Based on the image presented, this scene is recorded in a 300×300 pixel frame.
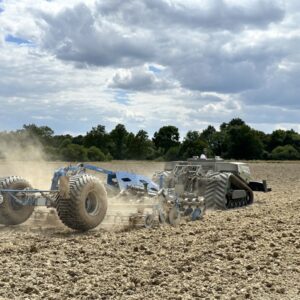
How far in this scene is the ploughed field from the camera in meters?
6.00

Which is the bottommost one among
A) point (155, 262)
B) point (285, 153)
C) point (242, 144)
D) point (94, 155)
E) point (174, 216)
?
point (155, 262)

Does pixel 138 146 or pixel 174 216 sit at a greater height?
pixel 138 146

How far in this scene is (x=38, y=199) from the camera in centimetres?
1026

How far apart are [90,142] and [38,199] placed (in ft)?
169

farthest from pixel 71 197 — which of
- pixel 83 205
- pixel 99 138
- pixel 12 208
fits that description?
pixel 99 138

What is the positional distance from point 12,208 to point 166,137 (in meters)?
71.0

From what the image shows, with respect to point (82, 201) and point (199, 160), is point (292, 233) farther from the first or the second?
point (199, 160)

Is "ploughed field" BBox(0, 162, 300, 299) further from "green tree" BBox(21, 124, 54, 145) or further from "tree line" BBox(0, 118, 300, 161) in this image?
"tree line" BBox(0, 118, 300, 161)

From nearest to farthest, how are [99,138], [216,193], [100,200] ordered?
[100,200], [216,193], [99,138]

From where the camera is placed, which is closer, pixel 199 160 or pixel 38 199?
pixel 38 199

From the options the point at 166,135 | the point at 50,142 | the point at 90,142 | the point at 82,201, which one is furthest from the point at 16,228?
the point at 166,135

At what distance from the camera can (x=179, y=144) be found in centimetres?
7944

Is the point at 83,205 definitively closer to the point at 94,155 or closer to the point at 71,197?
the point at 71,197

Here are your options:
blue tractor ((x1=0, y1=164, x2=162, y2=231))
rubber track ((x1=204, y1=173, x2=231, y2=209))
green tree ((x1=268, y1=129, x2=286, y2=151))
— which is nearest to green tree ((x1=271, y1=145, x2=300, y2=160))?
green tree ((x1=268, y1=129, x2=286, y2=151))
